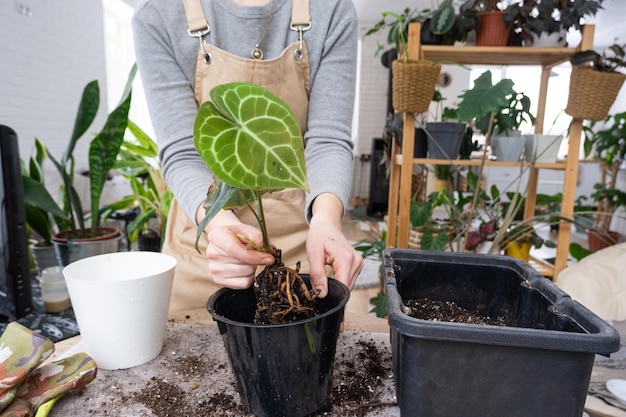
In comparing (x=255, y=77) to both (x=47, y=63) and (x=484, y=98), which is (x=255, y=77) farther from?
(x=47, y=63)

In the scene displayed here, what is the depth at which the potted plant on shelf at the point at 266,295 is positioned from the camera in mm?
376

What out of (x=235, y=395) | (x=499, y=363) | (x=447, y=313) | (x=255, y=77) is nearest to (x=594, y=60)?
(x=255, y=77)

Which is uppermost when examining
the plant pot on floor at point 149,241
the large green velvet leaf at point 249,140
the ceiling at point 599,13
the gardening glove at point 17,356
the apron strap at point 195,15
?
the ceiling at point 599,13

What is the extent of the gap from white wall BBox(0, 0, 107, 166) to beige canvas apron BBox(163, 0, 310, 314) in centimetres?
290

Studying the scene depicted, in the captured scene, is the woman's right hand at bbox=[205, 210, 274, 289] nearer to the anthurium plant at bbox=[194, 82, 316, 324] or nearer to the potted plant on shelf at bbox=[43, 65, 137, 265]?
the anthurium plant at bbox=[194, 82, 316, 324]

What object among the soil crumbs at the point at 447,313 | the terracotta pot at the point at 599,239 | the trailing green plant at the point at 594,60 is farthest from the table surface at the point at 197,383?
the terracotta pot at the point at 599,239

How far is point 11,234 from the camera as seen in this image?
3.22 feet

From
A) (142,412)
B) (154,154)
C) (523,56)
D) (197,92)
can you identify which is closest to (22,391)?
(142,412)

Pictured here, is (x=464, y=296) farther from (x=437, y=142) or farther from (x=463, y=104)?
(x=437, y=142)

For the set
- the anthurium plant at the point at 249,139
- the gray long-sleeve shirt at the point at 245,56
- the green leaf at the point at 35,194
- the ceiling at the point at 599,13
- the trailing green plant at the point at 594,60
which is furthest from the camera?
the ceiling at the point at 599,13

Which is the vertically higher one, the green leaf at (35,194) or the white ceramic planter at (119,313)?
the green leaf at (35,194)

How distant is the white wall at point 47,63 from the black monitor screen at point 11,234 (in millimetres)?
2641

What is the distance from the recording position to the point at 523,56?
185 centimetres

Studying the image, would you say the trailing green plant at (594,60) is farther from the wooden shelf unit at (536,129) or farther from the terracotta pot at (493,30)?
the terracotta pot at (493,30)
